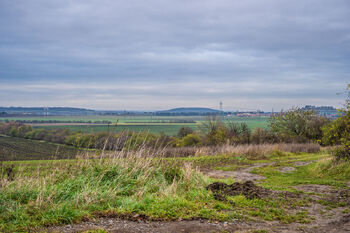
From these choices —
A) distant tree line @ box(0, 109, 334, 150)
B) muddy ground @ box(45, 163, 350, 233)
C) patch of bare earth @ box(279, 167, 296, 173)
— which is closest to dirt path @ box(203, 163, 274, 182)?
patch of bare earth @ box(279, 167, 296, 173)

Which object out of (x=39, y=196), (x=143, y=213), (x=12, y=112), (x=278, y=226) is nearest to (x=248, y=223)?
(x=278, y=226)

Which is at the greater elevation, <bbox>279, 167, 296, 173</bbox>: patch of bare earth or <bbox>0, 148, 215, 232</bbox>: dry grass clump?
<bbox>0, 148, 215, 232</bbox>: dry grass clump

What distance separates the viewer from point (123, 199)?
7035 millimetres

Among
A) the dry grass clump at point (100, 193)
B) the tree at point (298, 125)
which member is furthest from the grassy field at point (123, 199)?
the tree at point (298, 125)

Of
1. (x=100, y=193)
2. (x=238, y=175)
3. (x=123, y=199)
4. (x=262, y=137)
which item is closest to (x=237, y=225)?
(x=123, y=199)

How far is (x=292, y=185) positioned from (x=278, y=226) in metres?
5.57

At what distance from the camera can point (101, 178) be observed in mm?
8062

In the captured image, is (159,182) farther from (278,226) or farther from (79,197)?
(278,226)

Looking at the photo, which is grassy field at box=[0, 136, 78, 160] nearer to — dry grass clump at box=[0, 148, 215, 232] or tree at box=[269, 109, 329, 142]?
dry grass clump at box=[0, 148, 215, 232]

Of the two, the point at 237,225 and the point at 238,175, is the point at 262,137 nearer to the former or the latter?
the point at 238,175

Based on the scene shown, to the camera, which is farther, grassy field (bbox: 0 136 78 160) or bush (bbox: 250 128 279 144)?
bush (bbox: 250 128 279 144)

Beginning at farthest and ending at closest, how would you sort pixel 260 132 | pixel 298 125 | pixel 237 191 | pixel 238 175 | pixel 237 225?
pixel 298 125, pixel 260 132, pixel 238 175, pixel 237 191, pixel 237 225

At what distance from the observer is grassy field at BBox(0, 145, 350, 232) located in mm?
5886

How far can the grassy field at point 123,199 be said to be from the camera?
19.3 feet
